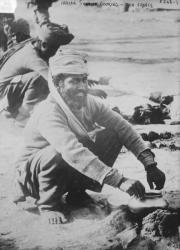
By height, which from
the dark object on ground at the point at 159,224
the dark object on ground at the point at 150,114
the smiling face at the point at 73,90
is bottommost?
the dark object on ground at the point at 159,224

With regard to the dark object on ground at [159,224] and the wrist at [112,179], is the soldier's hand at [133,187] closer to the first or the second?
the wrist at [112,179]

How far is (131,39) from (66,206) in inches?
67.4

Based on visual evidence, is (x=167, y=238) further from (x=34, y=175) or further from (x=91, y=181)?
(x=34, y=175)

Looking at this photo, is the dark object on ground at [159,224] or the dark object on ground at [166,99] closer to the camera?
the dark object on ground at [159,224]

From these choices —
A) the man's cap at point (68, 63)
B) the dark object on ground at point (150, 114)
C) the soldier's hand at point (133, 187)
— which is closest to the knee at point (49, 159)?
the soldier's hand at point (133, 187)

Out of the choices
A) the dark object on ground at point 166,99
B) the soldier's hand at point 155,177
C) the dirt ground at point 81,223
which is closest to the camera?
the dirt ground at point 81,223

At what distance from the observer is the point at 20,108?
12.6ft

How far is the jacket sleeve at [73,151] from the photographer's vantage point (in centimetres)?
365

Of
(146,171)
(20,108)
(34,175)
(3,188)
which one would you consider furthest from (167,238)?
(20,108)

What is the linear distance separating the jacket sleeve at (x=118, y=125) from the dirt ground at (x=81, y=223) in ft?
0.31

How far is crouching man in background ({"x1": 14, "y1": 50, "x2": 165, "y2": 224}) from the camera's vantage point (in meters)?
3.66

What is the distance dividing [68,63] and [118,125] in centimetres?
74

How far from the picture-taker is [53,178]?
3.70 meters

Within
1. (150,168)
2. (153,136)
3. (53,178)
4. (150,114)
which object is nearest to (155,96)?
(150,114)
